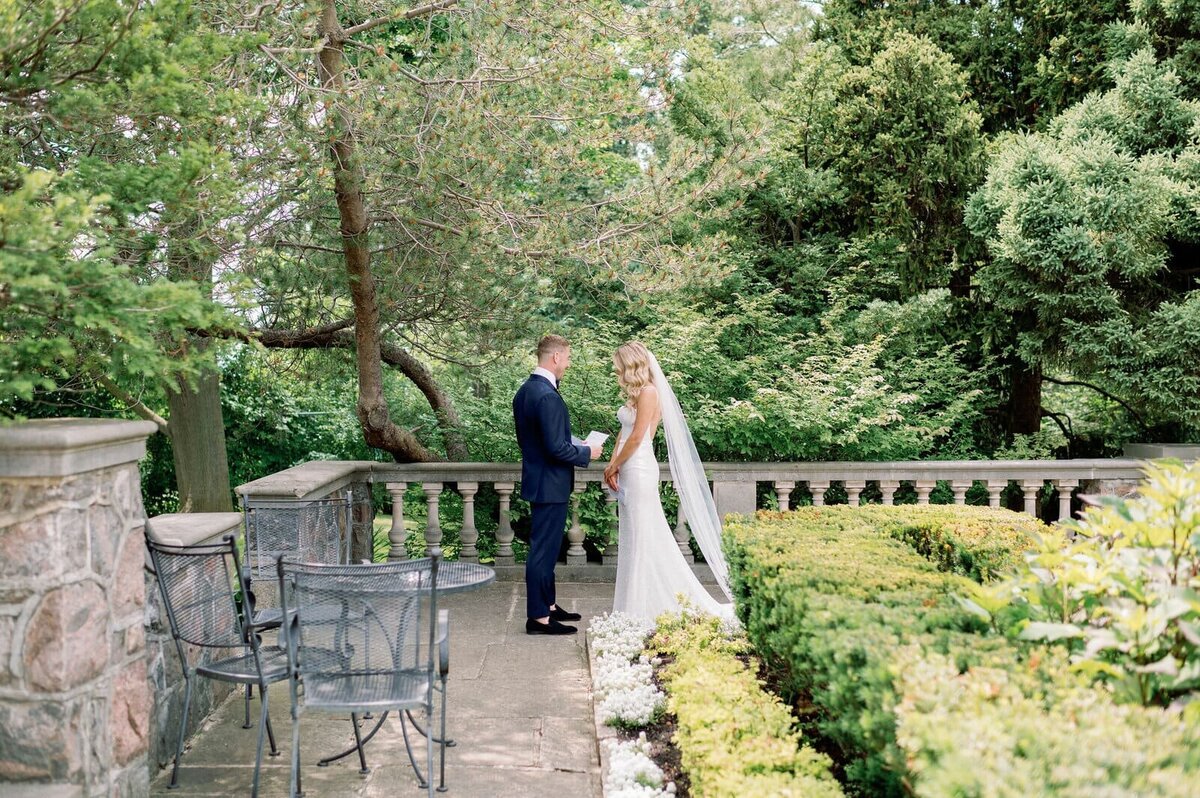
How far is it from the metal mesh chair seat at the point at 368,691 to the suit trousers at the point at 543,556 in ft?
8.51

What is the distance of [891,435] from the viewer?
823 centimetres

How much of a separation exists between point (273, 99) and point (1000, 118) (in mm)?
7974

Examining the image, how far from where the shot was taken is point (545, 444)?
6.56 meters

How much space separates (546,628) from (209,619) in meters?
2.62

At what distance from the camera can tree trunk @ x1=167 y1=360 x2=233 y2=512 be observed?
31.9 feet

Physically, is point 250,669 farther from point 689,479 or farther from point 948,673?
point 689,479

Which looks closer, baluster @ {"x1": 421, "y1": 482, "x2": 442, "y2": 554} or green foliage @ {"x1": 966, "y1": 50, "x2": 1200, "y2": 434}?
baluster @ {"x1": 421, "y1": 482, "x2": 442, "y2": 554}

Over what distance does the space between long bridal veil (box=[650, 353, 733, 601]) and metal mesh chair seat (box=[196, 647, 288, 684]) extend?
3.19 m

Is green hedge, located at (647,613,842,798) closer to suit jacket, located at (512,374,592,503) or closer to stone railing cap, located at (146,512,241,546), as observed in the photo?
suit jacket, located at (512,374,592,503)

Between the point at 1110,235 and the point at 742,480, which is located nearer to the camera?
the point at 742,480

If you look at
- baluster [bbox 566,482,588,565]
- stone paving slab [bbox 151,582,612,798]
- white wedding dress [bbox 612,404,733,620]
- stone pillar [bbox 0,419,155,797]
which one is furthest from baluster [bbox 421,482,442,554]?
stone pillar [bbox 0,419,155,797]

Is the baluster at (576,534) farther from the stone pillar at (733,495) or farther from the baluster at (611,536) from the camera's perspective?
the stone pillar at (733,495)

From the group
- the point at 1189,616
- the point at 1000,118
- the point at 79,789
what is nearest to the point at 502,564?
the point at 79,789

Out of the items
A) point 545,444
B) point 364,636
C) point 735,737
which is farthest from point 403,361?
point 735,737
